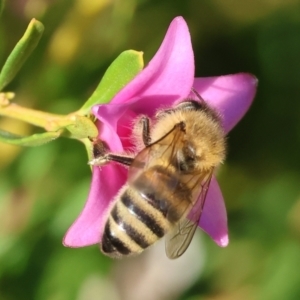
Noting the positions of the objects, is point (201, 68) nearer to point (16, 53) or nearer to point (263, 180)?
point (263, 180)

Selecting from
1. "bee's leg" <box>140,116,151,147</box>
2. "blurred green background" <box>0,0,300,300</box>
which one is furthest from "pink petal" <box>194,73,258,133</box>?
"blurred green background" <box>0,0,300,300</box>

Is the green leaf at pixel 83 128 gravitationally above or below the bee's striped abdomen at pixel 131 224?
above

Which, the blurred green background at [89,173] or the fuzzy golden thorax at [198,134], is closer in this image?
the fuzzy golden thorax at [198,134]

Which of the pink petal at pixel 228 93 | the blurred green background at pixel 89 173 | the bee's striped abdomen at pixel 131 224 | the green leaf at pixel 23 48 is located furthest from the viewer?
the blurred green background at pixel 89 173

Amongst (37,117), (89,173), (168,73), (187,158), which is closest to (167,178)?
(187,158)

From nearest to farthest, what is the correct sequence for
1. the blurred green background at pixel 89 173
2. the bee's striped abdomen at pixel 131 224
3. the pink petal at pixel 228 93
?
the bee's striped abdomen at pixel 131 224 → the pink petal at pixel 228 93 → the blurred green background at pixel 89 173

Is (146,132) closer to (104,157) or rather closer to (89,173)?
(104,157)

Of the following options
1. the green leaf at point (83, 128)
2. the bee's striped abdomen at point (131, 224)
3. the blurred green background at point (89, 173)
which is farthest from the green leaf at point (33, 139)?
the blurred green background at point (89, 173)

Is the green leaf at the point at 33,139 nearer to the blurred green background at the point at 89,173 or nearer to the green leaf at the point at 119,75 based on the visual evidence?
the green leaf at the point at 119,75
